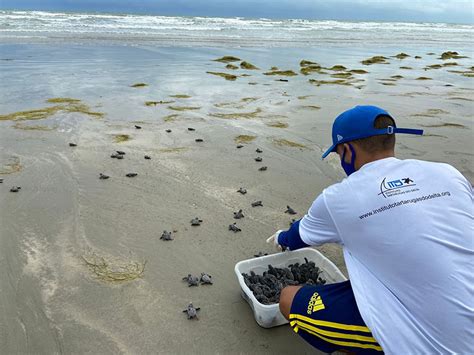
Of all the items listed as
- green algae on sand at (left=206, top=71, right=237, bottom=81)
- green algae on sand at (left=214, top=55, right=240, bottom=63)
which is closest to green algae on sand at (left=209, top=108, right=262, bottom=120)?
green algae on sand at (left=206, top=71, right=237, bottom=81)

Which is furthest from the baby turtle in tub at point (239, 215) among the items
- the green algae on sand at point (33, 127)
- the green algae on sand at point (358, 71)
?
the green algae on sand at point (358, 71)

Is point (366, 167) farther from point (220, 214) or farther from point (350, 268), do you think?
point (220, 214)

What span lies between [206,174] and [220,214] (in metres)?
1.17

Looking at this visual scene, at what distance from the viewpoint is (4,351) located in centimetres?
305

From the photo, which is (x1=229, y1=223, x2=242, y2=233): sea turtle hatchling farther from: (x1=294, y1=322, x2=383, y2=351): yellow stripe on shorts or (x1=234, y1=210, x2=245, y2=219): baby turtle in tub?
(x1=294, y1=322, x2=383, y2=351): yellow stripe on shorts

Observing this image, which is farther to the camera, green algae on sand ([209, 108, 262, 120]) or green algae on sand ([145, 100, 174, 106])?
green algae on sand ([145, 100, 174, 106])

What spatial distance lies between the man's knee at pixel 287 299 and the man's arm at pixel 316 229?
0.31 m

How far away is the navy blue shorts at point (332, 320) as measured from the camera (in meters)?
2.44

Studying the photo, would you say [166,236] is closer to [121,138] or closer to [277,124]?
[121,138]

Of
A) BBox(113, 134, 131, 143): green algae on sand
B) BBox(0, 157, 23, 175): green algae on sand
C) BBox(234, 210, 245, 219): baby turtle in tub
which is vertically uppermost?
BBox(113, 134, 131, 143): green algae on sand

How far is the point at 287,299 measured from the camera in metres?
2.96

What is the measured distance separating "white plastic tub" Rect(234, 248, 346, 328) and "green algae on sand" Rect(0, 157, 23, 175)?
3.98m

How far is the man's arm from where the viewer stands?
259cm

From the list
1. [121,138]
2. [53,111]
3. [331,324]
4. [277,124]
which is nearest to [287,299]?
[331,324]
